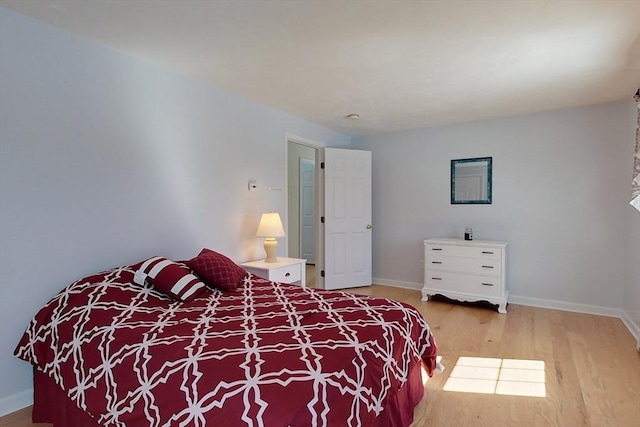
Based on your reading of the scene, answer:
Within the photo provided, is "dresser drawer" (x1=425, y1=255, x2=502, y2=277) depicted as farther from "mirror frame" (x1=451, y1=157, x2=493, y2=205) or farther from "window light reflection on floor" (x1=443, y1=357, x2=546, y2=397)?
"window light reflection on floor" (x1=443, y1=357, x2=546, y2=397)

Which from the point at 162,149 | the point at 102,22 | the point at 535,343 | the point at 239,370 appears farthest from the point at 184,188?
the point at 535,343

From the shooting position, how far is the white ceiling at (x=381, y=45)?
1.96m

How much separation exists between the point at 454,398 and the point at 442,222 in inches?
114

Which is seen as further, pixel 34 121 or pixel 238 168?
pixel 238 168

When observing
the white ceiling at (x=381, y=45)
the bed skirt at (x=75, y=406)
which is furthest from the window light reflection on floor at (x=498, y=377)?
the white ceiling at (x=381, y=45)

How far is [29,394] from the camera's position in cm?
212

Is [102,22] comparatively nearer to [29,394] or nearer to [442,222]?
[29,394]

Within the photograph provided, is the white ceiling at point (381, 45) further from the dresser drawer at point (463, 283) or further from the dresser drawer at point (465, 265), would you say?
the dresser drawer at point (463, 283)

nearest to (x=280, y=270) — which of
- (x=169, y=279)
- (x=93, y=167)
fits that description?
(x=169, y=279)

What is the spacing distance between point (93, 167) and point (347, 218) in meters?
3.22

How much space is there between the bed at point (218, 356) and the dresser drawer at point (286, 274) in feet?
2.70

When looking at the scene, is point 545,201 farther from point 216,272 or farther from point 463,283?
point 216,272

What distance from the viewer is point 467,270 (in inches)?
163

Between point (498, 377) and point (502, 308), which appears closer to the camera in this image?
point (498, 377)
